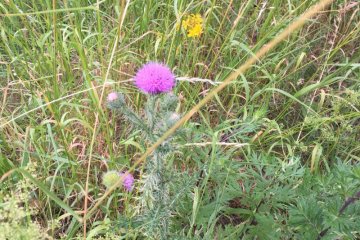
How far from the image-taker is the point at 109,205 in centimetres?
148

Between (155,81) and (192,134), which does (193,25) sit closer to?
(192,134)

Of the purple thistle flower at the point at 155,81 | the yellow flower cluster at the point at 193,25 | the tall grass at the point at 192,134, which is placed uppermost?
the purple thistle flower at the point at 155,81

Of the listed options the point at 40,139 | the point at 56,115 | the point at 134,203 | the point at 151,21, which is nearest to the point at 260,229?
the point at 134,203

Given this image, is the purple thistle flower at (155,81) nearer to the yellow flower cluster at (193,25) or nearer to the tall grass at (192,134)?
the tall grass at (192,134)

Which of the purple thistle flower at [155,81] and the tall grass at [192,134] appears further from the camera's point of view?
the tall grass at [192,134]

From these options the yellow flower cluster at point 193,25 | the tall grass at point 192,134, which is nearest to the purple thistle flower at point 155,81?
the tall grass at point 192,134

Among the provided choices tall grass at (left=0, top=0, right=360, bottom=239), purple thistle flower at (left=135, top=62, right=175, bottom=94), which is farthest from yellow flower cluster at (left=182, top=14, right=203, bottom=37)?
purple thistle flower at (left=135, top=62, right=175, bottom=94)

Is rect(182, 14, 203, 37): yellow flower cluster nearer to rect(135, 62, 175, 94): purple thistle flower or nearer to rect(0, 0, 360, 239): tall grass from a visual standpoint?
rect(0, 0, 360, 239): tall grass

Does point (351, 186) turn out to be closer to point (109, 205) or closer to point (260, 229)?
point (260, 229)

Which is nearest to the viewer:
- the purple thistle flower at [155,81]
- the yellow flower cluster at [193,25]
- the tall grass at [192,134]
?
the purple thistle flower at [155,81]

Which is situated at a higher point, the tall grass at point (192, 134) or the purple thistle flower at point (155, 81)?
the purple thistle flower at point (155, 81)

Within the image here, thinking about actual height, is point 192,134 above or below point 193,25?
below

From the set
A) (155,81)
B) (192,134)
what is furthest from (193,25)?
(155,81)

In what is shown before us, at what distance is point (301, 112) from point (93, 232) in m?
1.01
